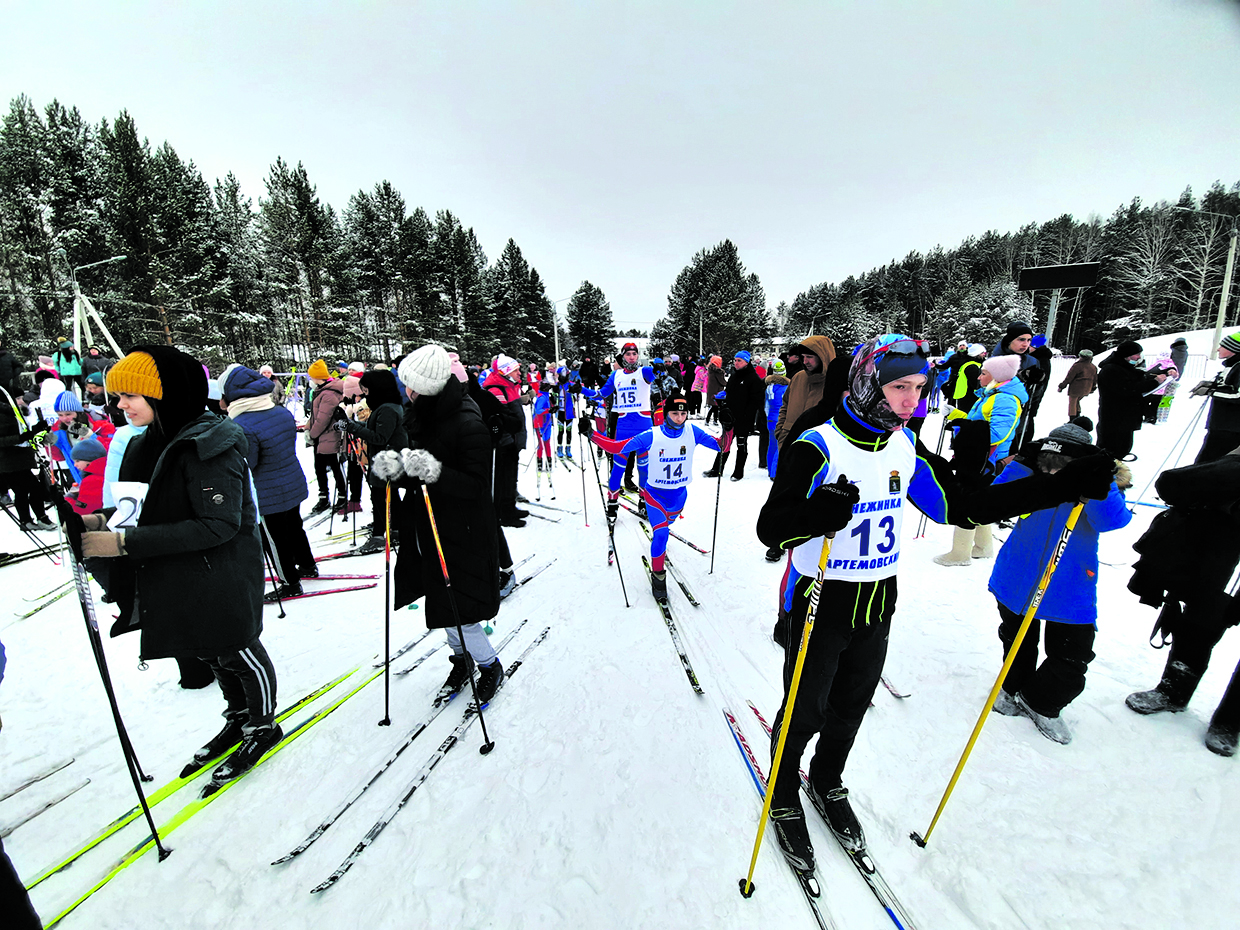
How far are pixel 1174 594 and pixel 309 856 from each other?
519cm

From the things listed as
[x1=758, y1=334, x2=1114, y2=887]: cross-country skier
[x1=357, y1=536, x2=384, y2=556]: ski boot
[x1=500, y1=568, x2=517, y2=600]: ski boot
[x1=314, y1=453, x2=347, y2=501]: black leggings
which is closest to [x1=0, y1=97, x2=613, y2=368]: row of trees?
[x1=314, y1=453, x2=347, y2=501]: black leggings

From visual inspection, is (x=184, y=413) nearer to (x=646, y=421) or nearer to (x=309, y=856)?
(x=309, y=856)

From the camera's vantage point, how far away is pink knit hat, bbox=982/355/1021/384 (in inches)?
190

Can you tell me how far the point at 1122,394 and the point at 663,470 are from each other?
7.82 m

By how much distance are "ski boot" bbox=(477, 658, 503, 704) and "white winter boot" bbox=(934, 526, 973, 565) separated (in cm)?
532

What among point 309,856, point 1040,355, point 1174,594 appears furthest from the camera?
point 1040,355

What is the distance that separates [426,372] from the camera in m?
3.01

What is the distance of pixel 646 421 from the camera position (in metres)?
6.17

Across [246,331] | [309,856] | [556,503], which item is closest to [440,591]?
[309,856]

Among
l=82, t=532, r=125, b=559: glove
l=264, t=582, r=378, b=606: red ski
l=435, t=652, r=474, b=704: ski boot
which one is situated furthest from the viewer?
l=264, t=582, r=378, b=606: red ski

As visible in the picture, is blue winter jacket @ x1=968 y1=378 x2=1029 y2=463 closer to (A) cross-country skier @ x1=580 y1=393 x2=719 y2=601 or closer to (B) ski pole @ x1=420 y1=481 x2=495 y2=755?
(A) cross-country skier @ x1=580 y1=393 x2=719 y2=601

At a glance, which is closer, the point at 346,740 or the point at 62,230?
the point at 346,740

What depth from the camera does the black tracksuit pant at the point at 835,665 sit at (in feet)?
7.06

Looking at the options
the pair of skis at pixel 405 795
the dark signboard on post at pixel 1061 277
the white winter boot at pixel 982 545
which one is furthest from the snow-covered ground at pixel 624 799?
the dark signboard on post at pixel 1061 277
